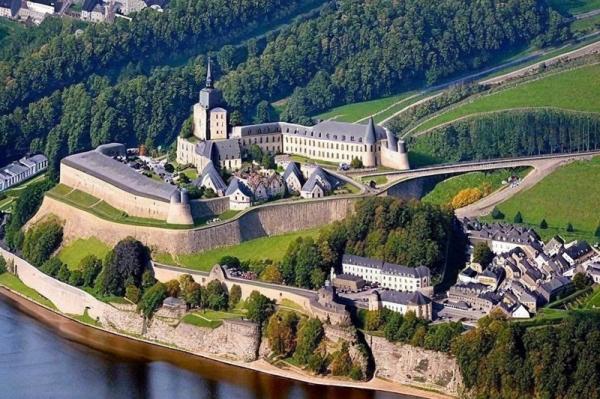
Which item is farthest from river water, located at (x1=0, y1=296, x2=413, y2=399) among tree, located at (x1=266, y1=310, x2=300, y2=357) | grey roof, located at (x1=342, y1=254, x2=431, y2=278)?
grey roof, located at (x1=342, y1=254, x2=431, y2=278)

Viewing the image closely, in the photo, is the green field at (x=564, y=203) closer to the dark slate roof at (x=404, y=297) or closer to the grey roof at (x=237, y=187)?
the dark slate roof at (x=404, y=297)

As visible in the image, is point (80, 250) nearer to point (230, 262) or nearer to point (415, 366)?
point (230, 262)

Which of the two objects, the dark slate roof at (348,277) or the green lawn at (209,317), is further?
the dark slate roof at (348,277)

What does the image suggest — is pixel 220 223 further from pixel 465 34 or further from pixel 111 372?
pixel 465 34

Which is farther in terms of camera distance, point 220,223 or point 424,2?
point 424,2

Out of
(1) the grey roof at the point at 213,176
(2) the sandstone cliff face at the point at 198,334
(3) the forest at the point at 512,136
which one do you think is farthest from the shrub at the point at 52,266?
(3) the forest at the point at 512,136

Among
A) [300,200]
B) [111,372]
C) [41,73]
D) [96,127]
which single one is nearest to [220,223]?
[300,200]

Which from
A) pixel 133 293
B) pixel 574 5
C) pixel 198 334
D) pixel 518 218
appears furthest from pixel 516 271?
pixel 574 5
